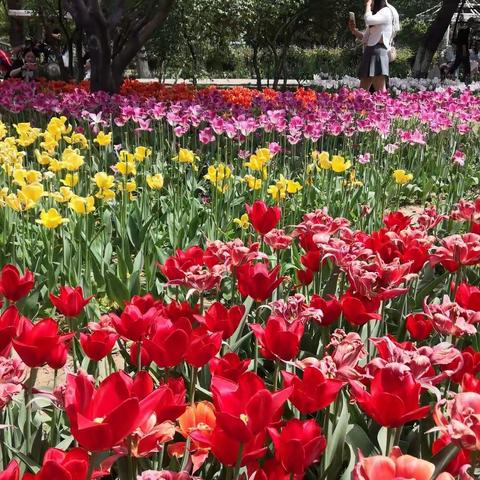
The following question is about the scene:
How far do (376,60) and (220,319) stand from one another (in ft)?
28.6

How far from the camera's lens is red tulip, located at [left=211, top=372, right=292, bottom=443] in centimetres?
103

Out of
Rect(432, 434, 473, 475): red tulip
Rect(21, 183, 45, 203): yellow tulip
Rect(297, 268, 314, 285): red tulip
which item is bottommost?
Rect(432, 434, 473, 475): red tulip

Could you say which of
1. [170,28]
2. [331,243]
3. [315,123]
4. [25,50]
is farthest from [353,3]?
[331,243]

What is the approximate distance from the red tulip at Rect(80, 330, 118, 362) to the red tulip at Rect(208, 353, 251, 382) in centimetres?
24

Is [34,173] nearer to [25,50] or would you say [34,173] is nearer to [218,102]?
[218,102]

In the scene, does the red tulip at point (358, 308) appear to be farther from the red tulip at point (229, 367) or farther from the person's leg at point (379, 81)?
the person's leg at point (379, 81)

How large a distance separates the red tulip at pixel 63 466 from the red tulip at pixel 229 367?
0.91ft

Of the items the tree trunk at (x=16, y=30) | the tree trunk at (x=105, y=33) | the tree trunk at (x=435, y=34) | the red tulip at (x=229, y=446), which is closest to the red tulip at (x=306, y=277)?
the red tulip at (x=229, y=446)

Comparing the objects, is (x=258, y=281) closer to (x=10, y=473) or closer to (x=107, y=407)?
(x=107, y=407)

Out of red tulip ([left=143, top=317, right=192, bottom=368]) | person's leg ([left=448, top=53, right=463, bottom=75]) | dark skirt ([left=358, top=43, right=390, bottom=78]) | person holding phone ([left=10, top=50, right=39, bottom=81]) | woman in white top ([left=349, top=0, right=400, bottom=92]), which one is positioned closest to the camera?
red tulip ([left=143, top=317, right=192, bottom=368])

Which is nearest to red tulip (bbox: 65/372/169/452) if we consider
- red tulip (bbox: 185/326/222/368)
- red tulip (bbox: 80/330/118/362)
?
red tulip (bbox: 185/326/222/368)

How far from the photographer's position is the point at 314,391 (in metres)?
1.22

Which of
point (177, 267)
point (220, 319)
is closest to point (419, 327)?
point (220, 319)

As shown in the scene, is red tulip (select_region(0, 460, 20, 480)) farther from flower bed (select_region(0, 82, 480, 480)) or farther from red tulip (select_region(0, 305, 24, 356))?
red tulip (select_region(0, 305, 24, 356))
